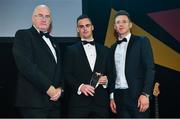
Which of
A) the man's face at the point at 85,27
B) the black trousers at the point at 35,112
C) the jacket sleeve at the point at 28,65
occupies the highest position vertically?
the man's face at the point at 85,27

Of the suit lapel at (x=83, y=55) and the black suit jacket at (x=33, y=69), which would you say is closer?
the black suit jacket at (x=33, y=69)

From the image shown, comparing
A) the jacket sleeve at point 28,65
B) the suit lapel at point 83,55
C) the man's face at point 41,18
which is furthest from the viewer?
the suit lapel at point 83,55

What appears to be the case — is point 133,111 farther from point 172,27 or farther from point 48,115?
point 172,27

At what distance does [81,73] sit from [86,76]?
0.21 feet

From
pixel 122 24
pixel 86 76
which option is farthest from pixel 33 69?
pixel 122 24

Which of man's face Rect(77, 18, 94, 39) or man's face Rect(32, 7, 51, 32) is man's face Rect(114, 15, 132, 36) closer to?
man's face Rect(77, 18, 94, 39)

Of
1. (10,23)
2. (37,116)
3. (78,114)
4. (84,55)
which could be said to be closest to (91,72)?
(84,55)

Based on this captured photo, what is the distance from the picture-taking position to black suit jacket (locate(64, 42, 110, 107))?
3.53 m

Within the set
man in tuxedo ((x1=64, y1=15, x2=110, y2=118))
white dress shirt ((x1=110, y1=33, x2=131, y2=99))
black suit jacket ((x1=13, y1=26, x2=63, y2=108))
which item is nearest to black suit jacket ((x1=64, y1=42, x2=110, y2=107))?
man in tuxedo ((x1=64, y1=15, x2=110, y2=118))

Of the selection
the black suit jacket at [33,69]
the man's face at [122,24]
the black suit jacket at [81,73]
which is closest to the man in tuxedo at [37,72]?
the black suit jacket at [33,69]

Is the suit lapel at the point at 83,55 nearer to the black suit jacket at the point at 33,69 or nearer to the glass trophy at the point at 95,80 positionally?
the glass trophy at the point at 95,80

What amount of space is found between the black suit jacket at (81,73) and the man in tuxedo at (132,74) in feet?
0.46

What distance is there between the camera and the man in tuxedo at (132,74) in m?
3.44

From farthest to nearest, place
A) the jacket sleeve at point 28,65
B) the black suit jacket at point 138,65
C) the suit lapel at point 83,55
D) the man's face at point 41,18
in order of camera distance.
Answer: the suit lapel at point 83,55
the black suit jacket at point 138,65
the man's face at point 41,18
the jacket sleeve at point 28,65
